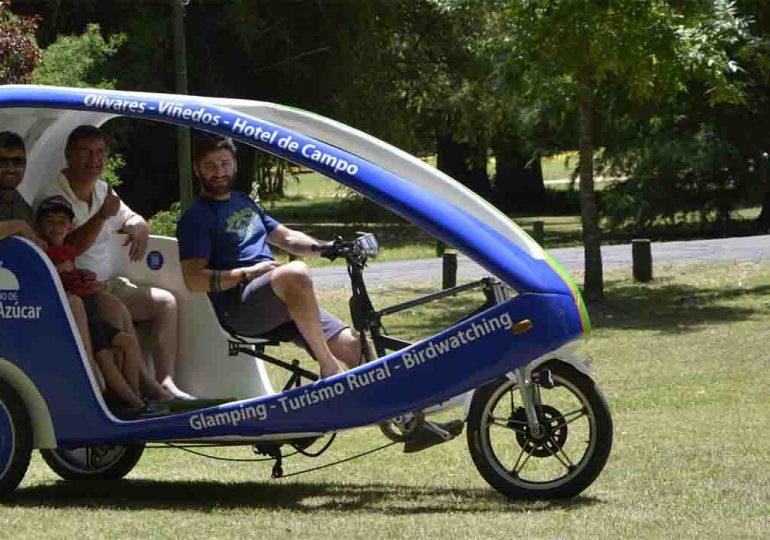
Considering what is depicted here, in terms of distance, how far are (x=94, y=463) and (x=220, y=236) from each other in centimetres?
153

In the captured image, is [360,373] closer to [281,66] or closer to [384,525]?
[384,525]

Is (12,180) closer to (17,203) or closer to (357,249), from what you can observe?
(17,203)

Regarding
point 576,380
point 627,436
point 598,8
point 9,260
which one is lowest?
point 627,436

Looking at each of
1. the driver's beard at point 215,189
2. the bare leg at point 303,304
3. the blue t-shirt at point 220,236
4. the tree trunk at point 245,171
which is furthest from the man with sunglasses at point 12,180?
the tree trunk at point 245,171

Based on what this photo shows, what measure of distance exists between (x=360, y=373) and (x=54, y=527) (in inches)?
58.0

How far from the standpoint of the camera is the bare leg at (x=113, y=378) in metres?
8.21

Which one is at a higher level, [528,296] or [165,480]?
[528,296]

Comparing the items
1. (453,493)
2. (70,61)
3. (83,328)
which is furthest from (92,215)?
(70,61)

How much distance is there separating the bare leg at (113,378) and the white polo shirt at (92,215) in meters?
0.56

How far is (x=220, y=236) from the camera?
8.13 meters

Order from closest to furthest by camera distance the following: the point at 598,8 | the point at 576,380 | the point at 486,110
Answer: the point at 576,380, the point at 598,8, the point at 486,110

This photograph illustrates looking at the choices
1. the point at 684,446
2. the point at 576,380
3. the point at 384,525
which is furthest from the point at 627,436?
the point at 384,525

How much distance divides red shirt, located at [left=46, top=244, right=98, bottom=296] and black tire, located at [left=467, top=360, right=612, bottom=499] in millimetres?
1998

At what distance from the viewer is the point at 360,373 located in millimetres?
7523
